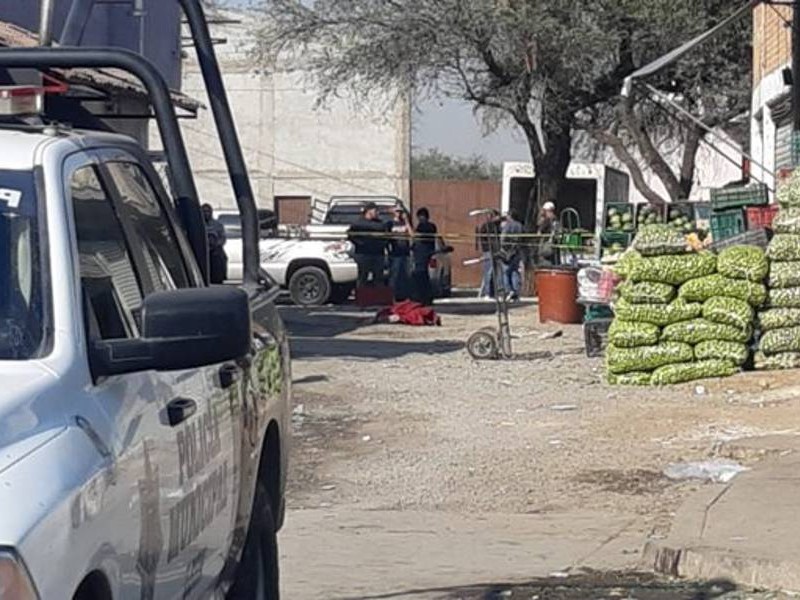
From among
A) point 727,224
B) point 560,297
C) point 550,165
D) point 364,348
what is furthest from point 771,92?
point 364,348

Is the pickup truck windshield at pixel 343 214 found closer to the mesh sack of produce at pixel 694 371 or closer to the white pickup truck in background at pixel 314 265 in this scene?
the white pickup truck in background at pixel 314 265

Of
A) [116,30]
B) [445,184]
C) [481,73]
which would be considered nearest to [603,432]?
[116,30]

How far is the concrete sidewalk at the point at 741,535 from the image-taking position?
7984 millimetres

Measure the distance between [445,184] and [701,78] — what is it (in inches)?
395

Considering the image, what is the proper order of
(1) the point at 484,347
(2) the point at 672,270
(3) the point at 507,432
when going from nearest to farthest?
(3) the point at 507,432 < (2) the point at 672,270 < (1) the point at 484,347

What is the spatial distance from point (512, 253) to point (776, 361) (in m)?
13.7

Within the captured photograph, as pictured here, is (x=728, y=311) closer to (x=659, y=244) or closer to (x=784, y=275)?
(x=784, y=275)

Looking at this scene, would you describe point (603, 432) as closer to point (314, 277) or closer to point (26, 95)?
→ point (26, 95)

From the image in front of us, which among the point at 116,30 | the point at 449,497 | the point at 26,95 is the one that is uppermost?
the point at 116,30

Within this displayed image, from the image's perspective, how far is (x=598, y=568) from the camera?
8.73 m

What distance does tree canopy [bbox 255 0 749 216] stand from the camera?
30781 millimetres

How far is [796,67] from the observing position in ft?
75.5

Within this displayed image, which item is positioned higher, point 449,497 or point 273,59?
point 273,59

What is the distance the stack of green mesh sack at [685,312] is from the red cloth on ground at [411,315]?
29.0 feet
